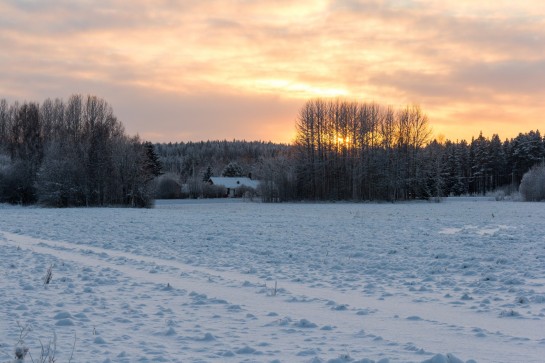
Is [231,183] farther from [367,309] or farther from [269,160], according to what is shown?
[367,309]

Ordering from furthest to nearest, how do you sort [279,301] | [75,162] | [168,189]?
[168,189], [75,162], [279,301]

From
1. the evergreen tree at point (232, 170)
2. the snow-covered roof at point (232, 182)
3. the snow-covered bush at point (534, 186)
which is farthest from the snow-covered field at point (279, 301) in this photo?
the evergreen tree at point (232, 170)

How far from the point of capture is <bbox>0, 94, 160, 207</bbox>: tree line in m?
62.7

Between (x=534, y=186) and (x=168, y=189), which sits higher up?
(x=534, y=186)

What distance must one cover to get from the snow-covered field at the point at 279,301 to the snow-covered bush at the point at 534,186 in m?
57.6

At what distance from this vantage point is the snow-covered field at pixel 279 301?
6.74 m

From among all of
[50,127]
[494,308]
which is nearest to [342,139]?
[50,127]

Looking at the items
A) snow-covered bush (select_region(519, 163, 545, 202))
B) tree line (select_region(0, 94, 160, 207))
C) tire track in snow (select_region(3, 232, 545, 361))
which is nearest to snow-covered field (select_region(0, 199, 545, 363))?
tire track in snow (select_region(3, 232, 545, 361))

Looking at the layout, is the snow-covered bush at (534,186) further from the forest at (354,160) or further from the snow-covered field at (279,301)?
the snow-covered field at (279,301)

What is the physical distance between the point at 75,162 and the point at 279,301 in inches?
2351

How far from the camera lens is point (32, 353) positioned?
6.40 meters

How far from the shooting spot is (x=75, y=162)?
6425cm

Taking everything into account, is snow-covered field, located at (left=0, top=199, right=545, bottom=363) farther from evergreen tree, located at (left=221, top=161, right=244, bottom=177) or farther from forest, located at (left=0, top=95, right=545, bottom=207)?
evergreen tree, located at (left=221, top=161, right=244, bottom=177)

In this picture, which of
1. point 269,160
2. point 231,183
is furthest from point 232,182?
point 269,160
